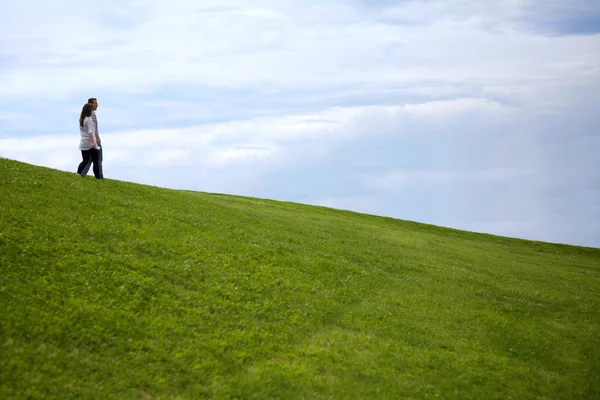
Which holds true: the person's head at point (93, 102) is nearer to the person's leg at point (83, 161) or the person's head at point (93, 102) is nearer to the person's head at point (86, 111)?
the person's head at point (86, 111)

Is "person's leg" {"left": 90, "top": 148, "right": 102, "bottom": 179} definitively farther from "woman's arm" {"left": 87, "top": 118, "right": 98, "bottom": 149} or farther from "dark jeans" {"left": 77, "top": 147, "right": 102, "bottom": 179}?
"woman's arm" {"left": 87, "top": 118, "right": 98, "bottom": 149}

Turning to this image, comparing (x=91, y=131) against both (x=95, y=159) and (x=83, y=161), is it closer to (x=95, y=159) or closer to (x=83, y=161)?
(x=95, y=159)

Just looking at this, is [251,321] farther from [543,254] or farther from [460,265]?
[543,254]

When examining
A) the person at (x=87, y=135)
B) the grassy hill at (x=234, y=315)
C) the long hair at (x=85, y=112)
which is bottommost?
the grassy hill at (x=234, y=315)

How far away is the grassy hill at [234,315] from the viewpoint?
53.9ft

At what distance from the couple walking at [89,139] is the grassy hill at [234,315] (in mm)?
1361

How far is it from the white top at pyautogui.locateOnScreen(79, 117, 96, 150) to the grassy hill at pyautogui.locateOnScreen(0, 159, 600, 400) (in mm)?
2409

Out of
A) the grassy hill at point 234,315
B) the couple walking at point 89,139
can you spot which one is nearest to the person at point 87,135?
the couple walking at point 89,139

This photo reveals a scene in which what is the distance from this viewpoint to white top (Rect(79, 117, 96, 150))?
1336 inches

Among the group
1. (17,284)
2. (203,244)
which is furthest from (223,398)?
(203,244)

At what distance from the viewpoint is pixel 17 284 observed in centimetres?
1856

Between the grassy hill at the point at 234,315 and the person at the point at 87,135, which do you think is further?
the person at the point at 87,135

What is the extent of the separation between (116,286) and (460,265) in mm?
28926

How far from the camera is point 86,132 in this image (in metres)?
34.2
